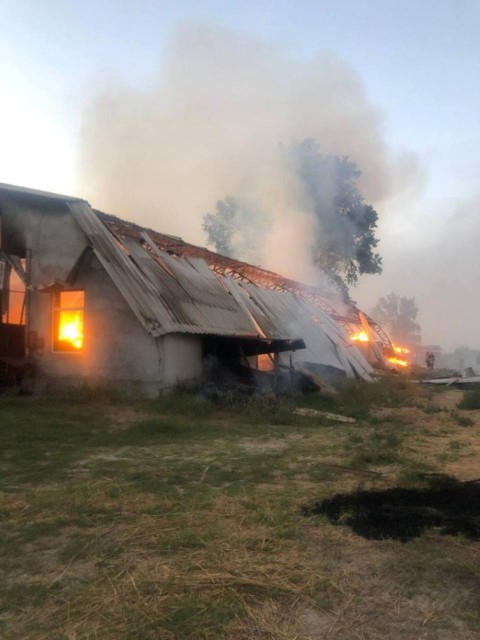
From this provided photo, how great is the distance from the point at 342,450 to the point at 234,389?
5.35 meters

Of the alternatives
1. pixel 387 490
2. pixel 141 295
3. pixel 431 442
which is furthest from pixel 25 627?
pixel 141 295

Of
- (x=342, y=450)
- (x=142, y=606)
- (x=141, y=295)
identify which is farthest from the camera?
(x=141, y=295)

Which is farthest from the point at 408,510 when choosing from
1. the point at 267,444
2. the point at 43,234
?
the point at 43,234

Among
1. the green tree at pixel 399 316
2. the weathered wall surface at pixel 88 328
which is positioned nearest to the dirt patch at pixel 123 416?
the weathered wall surface at pixel 88 328

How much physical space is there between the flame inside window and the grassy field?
5321 mm

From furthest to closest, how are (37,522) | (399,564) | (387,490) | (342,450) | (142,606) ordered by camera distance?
(342,450) < (387,490) < (37,522) < (399,564) < (142,606)

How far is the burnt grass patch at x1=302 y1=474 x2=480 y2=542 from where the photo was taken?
171 inches

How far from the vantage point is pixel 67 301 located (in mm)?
14008

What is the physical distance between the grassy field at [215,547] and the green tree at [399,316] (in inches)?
2894

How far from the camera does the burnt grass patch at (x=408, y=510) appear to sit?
4352 millimetres

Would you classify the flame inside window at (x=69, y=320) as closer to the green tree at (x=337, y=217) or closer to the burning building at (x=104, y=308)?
the burning building at (x=104, y=308)

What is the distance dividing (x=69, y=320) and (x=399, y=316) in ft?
242

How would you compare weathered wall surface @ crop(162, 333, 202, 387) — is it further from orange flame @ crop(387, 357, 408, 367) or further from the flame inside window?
orange flame @ crop(387, 357, 408, 367)

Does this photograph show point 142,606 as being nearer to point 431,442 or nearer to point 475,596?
point 475,596
